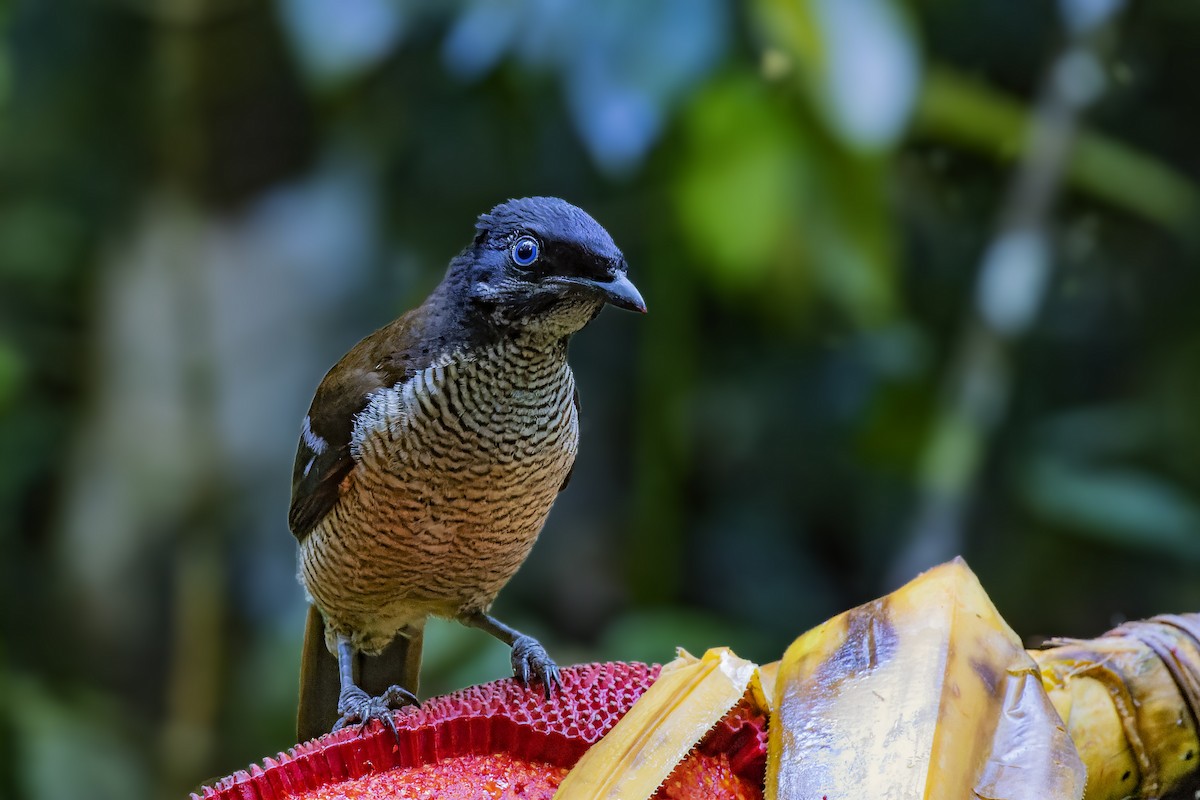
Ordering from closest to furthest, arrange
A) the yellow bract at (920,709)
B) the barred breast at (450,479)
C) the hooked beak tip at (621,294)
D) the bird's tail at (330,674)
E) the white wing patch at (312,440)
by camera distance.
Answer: the yellow bract at (920,709) → the hooked beak tip at (621,294) → the barred breast at (450,479) → the white wing patch at (312,440) → the bird's tail at (330,674)

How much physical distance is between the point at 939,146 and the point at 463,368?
252 centimetres

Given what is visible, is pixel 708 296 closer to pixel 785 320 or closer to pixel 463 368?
pixel 785 320

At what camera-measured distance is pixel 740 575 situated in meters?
4.18

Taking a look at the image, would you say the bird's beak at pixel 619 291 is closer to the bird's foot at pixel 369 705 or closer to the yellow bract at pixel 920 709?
the yellow bract at pixel 920 709

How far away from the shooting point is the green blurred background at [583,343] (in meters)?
3.45

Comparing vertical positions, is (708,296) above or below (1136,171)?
below

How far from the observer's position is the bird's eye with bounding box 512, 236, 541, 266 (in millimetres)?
1415

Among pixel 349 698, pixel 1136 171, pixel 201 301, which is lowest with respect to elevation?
pixel 349 698

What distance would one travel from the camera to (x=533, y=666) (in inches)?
59.1

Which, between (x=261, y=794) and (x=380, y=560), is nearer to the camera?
(x=261, y=794)

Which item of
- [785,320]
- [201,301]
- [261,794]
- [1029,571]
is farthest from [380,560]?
[1029,571]

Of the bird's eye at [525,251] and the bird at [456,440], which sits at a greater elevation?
the bird's eye at [525,251]

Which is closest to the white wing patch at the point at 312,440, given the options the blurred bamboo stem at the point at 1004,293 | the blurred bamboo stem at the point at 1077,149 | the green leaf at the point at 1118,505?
the blurred bamboo stem at the point at 1004,293

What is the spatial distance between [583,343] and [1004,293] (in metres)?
1.44
